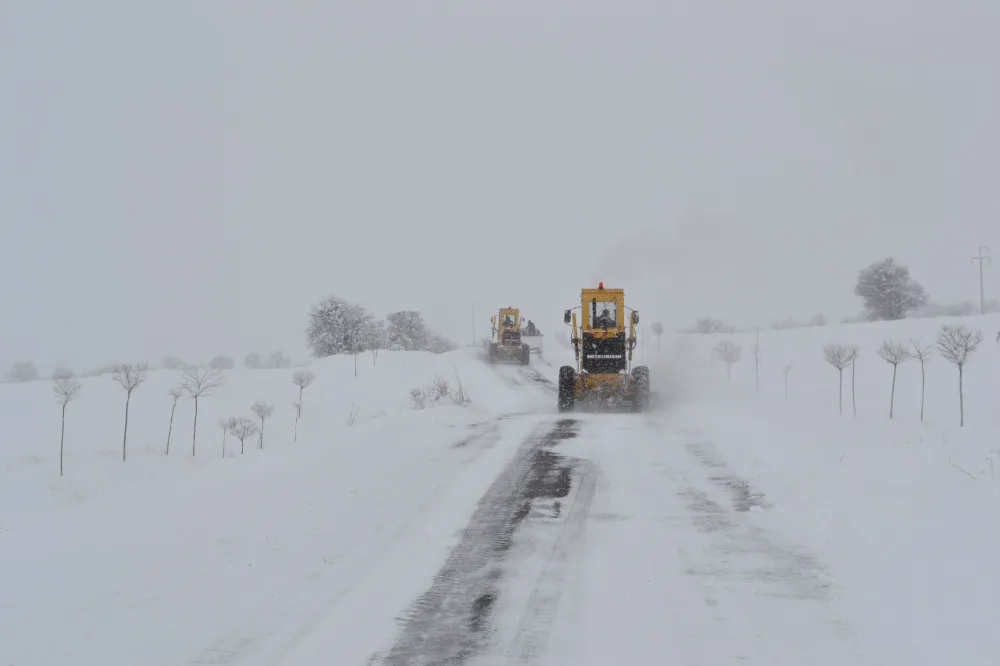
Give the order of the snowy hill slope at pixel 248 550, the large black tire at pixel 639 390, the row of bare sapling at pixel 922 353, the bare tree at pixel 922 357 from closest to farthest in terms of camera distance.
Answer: the snowy hill slope at pixel 248 550 → the large black tire at pixel 639 390 → the row of bare sapling at pixel 922 353 → the bare tree at pixel 922 357

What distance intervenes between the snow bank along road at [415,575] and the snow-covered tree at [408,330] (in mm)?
81965

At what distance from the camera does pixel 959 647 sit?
150 inches

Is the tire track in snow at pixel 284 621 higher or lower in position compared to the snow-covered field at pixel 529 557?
lower

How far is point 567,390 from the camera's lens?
21125 millimetres

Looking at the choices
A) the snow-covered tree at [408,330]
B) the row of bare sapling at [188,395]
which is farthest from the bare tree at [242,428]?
the snow-covered tree at [408,330]

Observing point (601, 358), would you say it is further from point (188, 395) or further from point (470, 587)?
point (188, 395)

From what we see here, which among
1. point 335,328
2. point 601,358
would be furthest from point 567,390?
point 335,328

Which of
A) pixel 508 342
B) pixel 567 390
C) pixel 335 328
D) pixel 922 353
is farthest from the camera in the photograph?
pixel 335 328

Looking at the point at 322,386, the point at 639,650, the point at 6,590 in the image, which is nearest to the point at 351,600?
the point at 639,650

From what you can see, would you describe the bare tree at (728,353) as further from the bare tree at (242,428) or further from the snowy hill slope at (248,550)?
the snowy hill slope at (248,550)

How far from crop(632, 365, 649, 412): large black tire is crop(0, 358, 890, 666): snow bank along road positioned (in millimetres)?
11098

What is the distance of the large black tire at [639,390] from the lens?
20391 mm

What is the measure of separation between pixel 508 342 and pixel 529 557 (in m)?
42.5

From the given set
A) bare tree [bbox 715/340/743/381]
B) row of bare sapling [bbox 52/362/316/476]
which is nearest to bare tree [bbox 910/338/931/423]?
bare tree [bbox 715/340/743/381]
